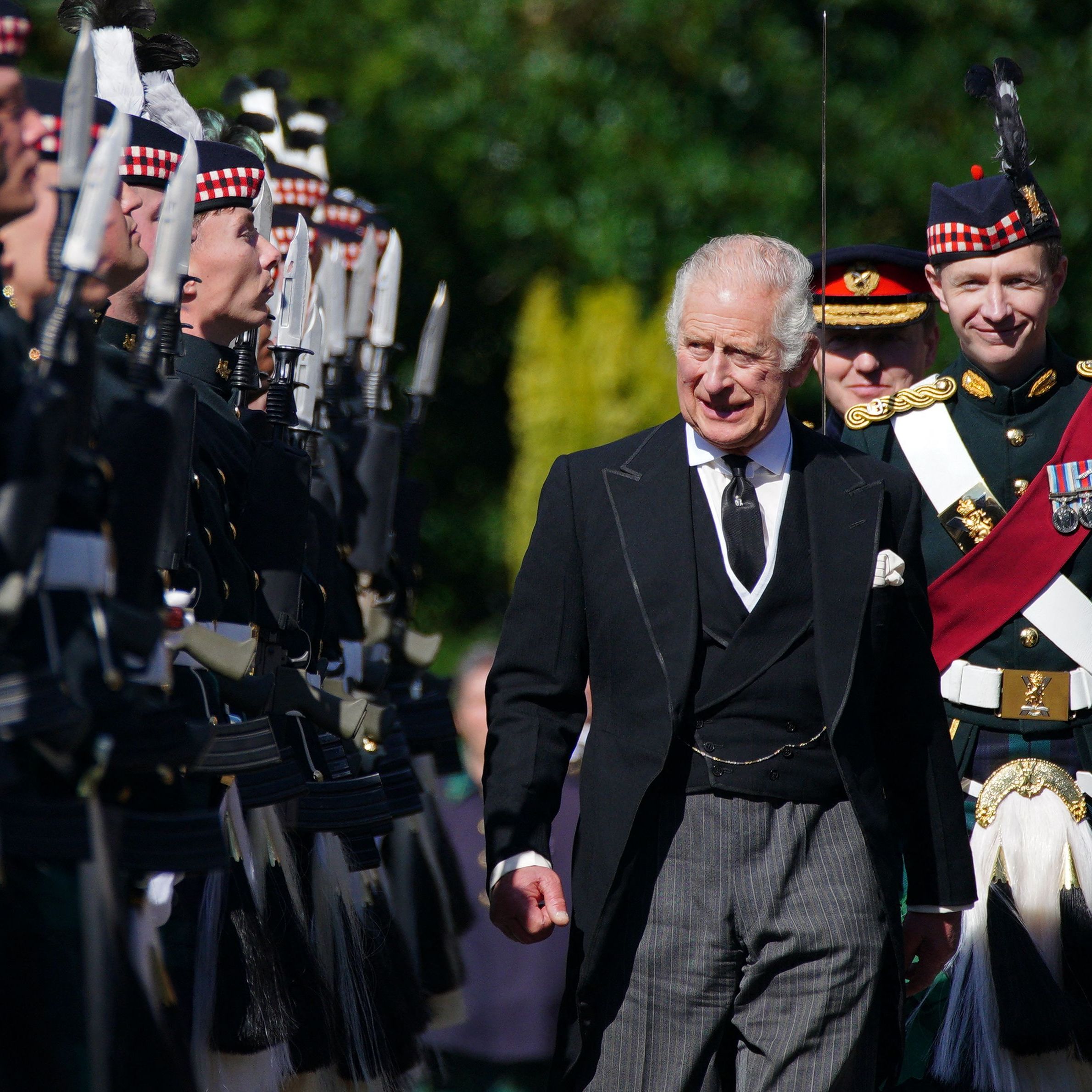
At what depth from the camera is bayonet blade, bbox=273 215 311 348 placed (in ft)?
15.1

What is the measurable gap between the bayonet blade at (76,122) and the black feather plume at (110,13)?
Answer: 236 centimetres

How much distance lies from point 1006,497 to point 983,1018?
1.21m

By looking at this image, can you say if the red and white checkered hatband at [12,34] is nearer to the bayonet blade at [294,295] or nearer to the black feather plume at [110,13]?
the bayonet blade at [294,295]

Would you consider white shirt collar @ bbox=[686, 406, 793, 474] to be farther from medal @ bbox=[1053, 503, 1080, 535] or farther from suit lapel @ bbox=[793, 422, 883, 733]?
medal @ bbox=[1053, 503, 1080, 535]

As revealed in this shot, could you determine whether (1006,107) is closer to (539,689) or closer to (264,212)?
(264,212)

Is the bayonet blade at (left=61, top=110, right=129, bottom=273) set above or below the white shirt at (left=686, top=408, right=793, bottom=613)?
above

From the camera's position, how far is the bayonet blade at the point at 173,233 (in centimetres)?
320

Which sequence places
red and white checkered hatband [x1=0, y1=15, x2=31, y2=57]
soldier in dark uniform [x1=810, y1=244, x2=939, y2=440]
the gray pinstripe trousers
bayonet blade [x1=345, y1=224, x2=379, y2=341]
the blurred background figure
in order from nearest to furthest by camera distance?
red and white checkered hatband [x1=0, y1=15, x2=31, y2=57], the gray pinstripe trousers, the blurred background figure, soldier in dark uniform [x1=810, y1=244, x2=939, y2=440], bayonet blade [x1=345, y1=224, x2=379, y2=341]

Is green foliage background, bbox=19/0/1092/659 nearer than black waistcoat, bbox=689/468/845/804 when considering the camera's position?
No

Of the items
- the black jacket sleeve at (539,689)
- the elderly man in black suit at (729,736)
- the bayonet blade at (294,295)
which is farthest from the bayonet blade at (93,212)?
the bayonet blade at (294,295)

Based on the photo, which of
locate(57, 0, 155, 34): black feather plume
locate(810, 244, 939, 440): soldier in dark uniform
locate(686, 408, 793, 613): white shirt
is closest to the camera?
locate(686, 408, 793, 613): white shirt

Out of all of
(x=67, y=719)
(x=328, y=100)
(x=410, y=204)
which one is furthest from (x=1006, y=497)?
(x=410, y=204)

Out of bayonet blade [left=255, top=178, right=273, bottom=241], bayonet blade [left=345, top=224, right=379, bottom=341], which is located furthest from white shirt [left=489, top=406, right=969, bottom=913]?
bayonet blade [left=345, top=224, right=379, bottom=341]

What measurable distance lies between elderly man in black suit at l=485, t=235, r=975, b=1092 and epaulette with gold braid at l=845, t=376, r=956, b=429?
40.3 inches
